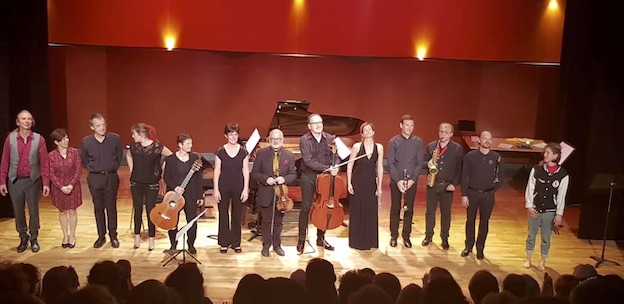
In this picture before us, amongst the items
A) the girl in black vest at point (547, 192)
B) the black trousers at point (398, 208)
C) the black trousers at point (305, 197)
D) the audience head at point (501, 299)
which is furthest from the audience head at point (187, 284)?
the girl in black vest at point (547, 192)

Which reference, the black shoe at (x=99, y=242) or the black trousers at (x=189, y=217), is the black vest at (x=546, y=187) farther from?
the black shoe at (x=99, y=242)

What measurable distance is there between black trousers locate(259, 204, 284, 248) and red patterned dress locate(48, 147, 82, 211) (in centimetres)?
221

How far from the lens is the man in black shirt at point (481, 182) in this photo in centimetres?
744

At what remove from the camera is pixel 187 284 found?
13.2 ft

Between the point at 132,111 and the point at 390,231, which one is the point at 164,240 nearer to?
the point at 390,231

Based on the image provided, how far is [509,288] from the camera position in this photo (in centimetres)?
420

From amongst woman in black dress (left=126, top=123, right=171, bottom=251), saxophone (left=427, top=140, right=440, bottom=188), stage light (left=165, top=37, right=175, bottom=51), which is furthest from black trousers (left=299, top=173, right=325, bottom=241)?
stage light (left=165, top=37, right=175, bottom=51)

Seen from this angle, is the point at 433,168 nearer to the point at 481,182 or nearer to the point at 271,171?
the point at 481,182

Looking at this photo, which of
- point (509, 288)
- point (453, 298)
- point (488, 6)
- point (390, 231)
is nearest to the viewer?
Answer: point (453, 298)

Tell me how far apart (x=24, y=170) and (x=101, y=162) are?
35.7 inches

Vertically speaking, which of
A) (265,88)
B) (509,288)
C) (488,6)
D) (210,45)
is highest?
(488,6)

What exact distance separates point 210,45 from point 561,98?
6.45m

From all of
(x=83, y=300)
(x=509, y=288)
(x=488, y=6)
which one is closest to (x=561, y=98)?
(x=488, y=6)

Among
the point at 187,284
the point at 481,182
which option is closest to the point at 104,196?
the point at 187,284
